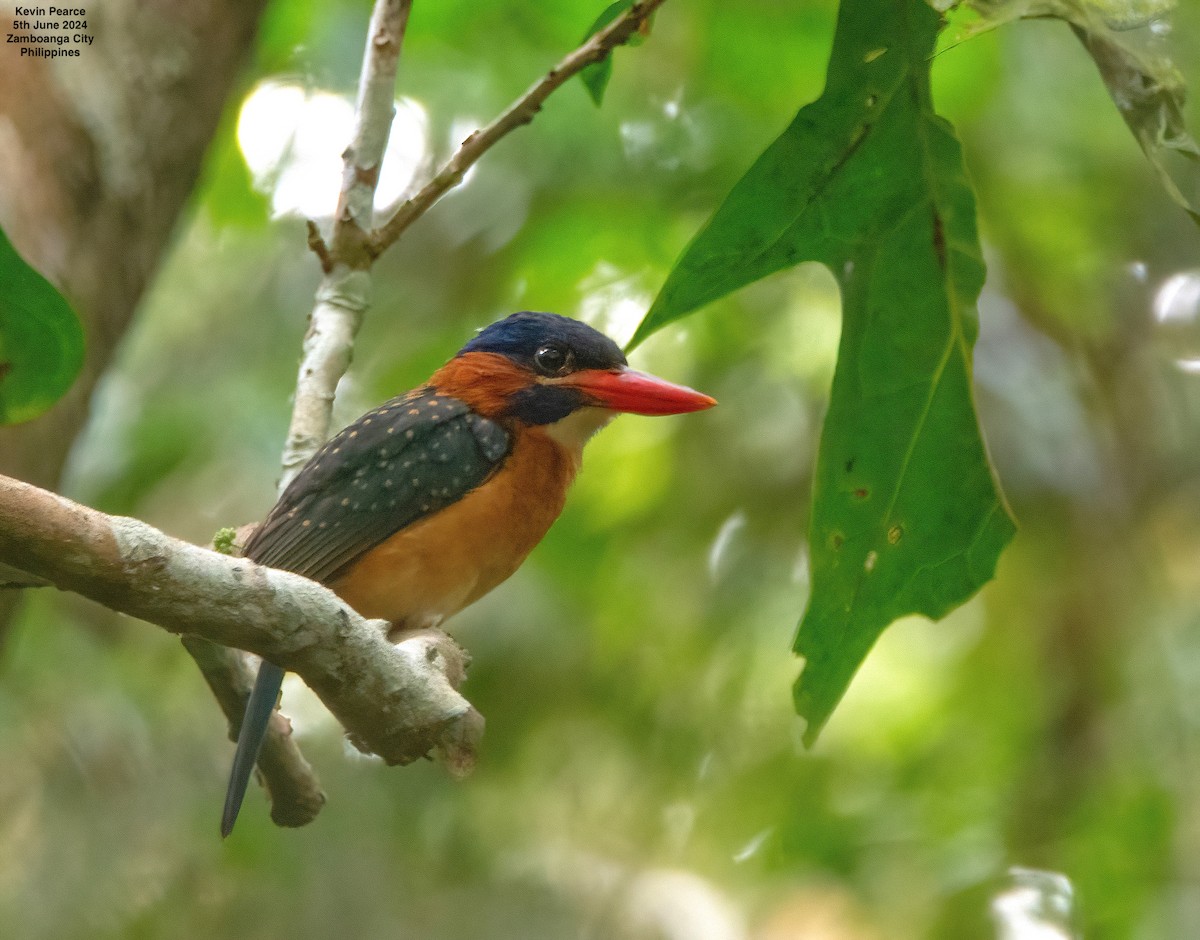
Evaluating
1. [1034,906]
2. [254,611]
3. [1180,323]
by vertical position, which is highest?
[254,611]

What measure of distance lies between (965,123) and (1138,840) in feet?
8.49

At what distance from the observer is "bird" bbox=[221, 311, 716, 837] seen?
2689 millimetres

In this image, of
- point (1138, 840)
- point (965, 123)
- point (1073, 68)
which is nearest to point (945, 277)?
point (1138, 840)

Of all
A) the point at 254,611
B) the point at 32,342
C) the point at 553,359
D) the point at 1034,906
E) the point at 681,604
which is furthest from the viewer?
the point at 681,604

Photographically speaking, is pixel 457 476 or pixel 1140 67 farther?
pixel 457 476

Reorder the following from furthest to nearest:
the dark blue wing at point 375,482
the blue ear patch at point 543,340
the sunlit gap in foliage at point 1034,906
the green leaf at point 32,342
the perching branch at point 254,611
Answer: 1. the sunlit gap in foliage at point 1034,906
2. the blue ear patch at point 543,340
3. the dark blue wing at point 375,482
4. the green leaf at point 32,342
5. the perching branch at point 254,611

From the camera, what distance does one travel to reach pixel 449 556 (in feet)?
9.07

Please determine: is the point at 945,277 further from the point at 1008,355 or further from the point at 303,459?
the point at 1008,355

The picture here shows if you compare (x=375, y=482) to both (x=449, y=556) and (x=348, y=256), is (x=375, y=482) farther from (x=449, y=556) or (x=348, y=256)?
(x=348, y=256)

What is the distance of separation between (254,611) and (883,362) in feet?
3.94

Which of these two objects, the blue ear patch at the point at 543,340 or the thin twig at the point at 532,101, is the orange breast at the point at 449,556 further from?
the thin twig at the point at 532,101

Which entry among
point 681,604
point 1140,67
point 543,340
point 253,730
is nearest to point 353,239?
point 543,340

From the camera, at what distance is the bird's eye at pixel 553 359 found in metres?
3.10

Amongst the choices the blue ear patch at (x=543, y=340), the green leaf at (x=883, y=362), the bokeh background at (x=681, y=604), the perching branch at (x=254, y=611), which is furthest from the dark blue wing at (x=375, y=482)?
the bokeh background at (x=681, y=604)
